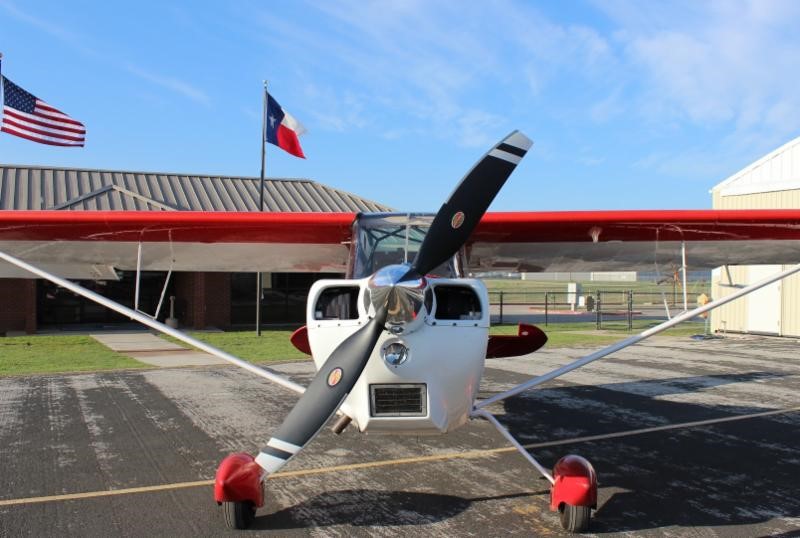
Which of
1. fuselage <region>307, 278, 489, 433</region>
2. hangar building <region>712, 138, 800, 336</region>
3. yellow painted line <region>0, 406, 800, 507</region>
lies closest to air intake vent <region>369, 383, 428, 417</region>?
fuselage <region>307, 278, 489, 433</region>

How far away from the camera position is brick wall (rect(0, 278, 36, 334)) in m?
19.0

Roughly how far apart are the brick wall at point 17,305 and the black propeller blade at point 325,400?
17794mm

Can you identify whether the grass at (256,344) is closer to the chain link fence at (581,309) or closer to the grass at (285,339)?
the grass at (285,339)

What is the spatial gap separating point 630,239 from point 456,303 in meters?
2.87

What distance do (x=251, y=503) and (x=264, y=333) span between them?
1543 centimetres

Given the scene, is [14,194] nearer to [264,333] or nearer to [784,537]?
[264,333]

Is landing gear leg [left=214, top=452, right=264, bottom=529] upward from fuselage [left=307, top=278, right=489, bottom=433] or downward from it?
downward

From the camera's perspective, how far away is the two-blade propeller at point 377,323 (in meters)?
4.03

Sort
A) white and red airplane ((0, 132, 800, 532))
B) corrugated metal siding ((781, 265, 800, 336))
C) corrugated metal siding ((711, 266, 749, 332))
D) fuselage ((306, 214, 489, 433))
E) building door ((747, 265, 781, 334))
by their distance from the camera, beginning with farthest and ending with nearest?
corrugated metal siding ((711, 266, 749, 332)) → building door ((747, 265, 781, 334)) → corrugated metal siding ((781, 265, 800, 336)) → white and red airplane ((0, 132, 800, 532)) → fuselage ((306, 214, 489, 433))

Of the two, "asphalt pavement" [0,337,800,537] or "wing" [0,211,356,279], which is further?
"wing" [0,211,356,279]

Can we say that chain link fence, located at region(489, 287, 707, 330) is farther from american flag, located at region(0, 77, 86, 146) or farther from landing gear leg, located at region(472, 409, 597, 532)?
american flag, located at region(0, 77, 86, 146)

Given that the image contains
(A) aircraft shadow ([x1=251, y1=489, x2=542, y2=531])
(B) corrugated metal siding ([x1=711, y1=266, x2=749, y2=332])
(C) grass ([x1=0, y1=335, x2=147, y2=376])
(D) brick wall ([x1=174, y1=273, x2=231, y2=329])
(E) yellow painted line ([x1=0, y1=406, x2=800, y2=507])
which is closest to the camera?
(A) aircraft shadow ([x1=251, y1=489, x2=542, y2=531])

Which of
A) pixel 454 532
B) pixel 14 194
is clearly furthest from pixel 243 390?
pixel 14 194

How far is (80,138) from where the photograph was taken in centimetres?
1512
